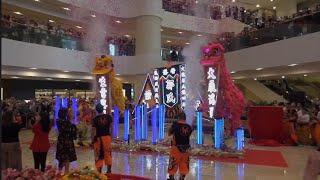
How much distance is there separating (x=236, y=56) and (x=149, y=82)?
658cm

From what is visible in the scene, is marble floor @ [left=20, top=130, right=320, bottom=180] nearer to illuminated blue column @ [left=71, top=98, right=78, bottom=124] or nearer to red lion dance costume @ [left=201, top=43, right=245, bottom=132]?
red lion dance costume @ [left=201, top=43, right=245, bottom=132]

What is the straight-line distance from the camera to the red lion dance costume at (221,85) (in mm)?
10922

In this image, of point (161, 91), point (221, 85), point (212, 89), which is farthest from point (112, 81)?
point (221, 85)

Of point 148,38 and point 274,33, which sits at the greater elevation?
point 148,38

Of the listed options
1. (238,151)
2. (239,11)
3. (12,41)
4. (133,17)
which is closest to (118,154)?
(238,151)

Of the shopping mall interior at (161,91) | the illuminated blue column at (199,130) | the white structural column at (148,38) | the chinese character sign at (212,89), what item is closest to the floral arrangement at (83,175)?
the shopping mall interior at (161,91)

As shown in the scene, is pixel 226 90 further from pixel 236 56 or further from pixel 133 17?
pixel 133 17

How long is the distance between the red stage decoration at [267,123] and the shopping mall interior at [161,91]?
0.03m

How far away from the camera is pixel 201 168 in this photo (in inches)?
329

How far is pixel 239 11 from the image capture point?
2300 centimetres

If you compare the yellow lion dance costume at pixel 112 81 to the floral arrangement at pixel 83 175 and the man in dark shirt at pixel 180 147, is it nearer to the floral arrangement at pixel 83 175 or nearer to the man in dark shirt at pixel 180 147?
the man in dark shirt at pixel 180 147

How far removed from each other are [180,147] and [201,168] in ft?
6.47

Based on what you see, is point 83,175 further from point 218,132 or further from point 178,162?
point 218,132

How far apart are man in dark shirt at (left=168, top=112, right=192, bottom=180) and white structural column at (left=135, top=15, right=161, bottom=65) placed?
14384 mm
